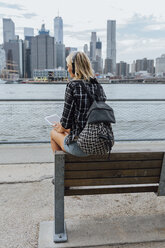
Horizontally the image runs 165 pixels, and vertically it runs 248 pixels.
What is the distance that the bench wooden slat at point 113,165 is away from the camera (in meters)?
2.13

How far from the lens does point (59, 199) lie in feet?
7.28

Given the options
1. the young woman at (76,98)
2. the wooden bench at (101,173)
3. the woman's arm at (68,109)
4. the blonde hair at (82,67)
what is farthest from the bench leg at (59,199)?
the blonde hair at (82,67)

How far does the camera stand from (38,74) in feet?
288

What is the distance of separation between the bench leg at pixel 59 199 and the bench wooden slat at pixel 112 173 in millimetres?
68

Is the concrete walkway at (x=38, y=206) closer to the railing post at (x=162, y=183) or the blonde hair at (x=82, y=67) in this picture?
the railing post at (x=162, y=183)

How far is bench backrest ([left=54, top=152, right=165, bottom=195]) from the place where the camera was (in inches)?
84.2

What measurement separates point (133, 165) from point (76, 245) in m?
0.79

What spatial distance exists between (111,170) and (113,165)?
45 mm

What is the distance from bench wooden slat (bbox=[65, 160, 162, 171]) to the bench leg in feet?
0.21

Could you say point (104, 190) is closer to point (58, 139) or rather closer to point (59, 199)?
point (59, 199)

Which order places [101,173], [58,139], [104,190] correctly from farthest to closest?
[58,139], [104,190], [101,173]

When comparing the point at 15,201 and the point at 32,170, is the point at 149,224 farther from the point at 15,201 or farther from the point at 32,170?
the point at 32,170

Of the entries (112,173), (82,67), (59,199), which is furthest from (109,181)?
(82,67)

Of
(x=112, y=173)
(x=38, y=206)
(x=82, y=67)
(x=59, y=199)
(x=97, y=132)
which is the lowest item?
(x=38, y=206)
